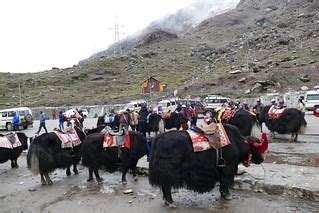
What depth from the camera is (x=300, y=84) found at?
3569 centimetres

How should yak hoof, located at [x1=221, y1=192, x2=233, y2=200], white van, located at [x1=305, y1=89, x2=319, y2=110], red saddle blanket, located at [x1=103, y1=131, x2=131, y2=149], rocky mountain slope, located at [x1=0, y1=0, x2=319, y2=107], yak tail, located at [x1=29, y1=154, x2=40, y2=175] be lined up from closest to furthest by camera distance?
yak hoof, located at [x1=221, y1=192, x2=233, y2=200], red saddle blanket, located at [x1=103, y1=131, x2=131, y2=149], yak tail, located at [x1=29, y1=154, x2=40, y2=175], white van, located at [x1=305, y1=89, x2=319, y2=110], rocky mountain slope, located at [x1=0, y1=0, x2=319, y2=107]

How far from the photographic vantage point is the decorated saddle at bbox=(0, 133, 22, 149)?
10531 mm

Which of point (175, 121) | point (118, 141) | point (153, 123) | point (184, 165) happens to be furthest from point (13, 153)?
point (175, 121)

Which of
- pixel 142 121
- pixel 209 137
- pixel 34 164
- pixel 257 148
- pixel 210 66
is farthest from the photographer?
pixel 210 66

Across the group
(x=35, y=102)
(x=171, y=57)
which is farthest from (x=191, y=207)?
(x=171, y=57)

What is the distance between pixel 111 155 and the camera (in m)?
8.03

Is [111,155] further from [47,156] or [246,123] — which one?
[246,123]

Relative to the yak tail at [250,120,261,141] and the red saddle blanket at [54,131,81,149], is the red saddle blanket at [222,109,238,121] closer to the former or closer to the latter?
the yak tail at [250,120,261,141]

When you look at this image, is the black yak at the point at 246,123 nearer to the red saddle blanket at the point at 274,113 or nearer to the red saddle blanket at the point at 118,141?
the red saddle blanket at the point at 274,113

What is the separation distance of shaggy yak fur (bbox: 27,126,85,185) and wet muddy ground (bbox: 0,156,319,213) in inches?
Result: 14.1

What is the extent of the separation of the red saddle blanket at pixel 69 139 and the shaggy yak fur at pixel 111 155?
0.63m

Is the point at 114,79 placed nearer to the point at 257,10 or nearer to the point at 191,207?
the point at 257,10

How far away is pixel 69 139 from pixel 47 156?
0.76 metres

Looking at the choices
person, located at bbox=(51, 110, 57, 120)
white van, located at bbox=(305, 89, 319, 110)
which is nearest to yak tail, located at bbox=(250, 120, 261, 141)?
white van, located at bbox=(305, 89, 319, 110)
